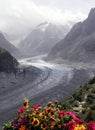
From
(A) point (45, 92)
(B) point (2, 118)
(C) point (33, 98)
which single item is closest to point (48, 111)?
(B) point (2, 118)

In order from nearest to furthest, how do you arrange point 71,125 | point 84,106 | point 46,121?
point 71,125 < point 46,121 < point 84,106

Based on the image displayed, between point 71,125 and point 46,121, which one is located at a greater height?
point 46,121

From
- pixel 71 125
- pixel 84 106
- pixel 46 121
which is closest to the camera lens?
pixel 71 125

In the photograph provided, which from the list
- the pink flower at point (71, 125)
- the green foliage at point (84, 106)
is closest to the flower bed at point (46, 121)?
the pink flower at point (71, 125)

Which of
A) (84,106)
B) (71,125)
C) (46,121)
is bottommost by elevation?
(71,125)

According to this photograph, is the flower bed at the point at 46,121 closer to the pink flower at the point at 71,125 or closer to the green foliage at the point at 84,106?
the pink flower at the point at 71,125

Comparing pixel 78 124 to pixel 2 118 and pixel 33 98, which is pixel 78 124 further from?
pixel 33 98

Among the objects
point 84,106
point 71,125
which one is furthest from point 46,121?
point 84,106

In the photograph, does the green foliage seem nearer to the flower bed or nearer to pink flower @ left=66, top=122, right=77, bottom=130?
the flower bed

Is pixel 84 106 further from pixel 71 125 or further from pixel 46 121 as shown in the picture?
pixel 71 125

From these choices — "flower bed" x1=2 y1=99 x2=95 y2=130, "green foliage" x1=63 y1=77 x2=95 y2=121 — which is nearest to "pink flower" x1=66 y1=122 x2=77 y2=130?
"flower bed" x1=2 y1=99 x2=95 y2=130

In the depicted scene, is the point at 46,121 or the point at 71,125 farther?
the point at 46,121
